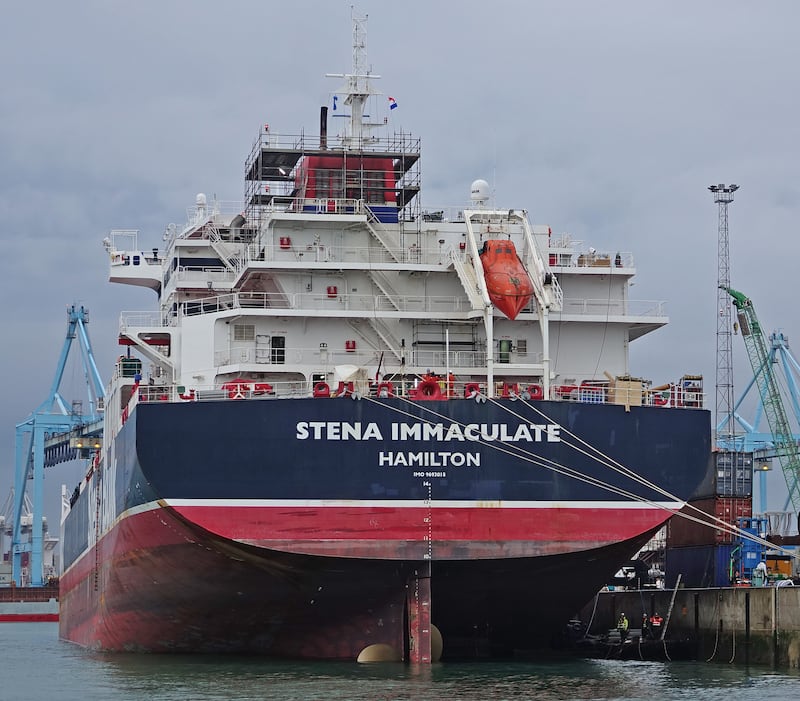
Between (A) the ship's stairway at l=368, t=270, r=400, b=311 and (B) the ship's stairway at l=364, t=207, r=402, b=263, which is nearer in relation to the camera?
(A) the ship's stairway at l=368, t=270, r=400, b=311

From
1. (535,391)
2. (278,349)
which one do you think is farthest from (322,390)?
(535,391)

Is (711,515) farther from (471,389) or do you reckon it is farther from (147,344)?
(147,344)

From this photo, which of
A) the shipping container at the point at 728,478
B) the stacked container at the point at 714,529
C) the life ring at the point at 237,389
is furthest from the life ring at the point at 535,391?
the shipping container at the point at 728,478

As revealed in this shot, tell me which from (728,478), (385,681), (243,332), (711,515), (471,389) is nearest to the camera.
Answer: (385,681)

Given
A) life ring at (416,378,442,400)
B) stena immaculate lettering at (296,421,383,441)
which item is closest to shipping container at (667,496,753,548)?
life ring at (416,378,442,400)

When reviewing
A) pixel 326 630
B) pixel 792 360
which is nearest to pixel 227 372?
pixel 326 630

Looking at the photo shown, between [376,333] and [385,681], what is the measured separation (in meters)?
8.20

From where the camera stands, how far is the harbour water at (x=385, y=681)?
966 inches

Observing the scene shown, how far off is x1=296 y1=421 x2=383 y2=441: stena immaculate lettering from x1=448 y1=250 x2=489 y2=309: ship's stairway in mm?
4075

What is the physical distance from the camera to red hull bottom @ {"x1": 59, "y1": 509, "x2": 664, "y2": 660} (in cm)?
2717

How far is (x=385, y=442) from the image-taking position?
2722cm

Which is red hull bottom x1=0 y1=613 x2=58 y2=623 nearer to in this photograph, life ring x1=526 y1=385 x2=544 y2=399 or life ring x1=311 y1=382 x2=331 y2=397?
life ring x1=311 y1=382 x2=331 y2=397

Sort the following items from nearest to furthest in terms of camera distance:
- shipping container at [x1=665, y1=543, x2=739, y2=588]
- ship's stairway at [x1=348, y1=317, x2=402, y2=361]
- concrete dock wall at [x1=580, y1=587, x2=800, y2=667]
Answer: concrete dock wall at [x1=580, y1=587, x2=800, y2=667], ship's stairway at [x1=348, y1=317, x2=402, y2=361], shipping container at [x1=665, y1=543, x2=739, y2=588]

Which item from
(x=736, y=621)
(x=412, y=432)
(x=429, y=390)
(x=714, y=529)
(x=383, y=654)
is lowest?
(x=383, y=654)
